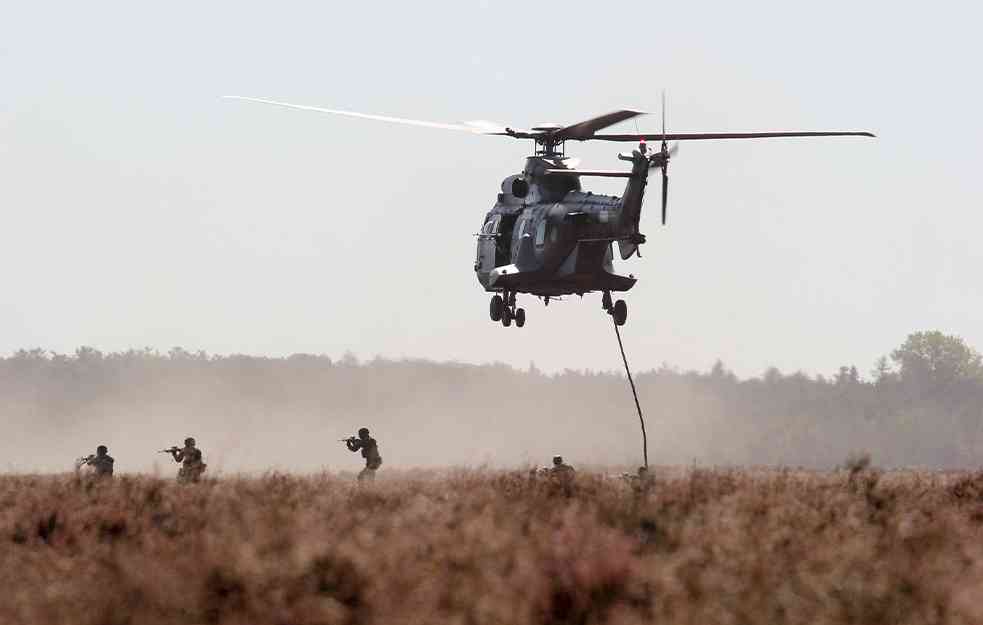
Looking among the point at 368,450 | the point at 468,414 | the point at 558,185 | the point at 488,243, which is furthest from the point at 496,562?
the point at 468,414

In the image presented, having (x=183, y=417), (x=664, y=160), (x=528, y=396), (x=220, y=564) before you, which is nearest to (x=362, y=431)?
(x=664, y=160)

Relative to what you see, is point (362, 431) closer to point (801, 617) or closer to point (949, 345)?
point (801, 617)

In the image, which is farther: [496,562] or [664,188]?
[664,188]

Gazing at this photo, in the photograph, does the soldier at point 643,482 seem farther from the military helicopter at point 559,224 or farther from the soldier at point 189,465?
the military helicopter at point 559,224

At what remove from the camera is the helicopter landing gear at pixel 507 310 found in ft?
129

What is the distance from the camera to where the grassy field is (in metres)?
9.42

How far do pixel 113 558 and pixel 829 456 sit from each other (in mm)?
101968

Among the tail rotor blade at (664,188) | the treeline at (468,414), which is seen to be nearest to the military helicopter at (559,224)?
the tail rotor blade at (664,188)

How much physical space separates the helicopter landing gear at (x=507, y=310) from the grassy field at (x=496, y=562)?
76.6 ft

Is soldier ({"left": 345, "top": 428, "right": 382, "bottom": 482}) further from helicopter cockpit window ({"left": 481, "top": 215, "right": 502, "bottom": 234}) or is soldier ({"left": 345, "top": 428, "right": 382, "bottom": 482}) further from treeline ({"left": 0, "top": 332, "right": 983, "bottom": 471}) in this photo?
treeline ({"left": 0, "top": 332, "right": 983, "bottom": 471})

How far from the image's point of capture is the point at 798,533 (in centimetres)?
1284

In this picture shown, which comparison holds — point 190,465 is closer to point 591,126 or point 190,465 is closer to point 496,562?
point 496,562

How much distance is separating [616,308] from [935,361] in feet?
293

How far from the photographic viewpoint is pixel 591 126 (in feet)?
121
